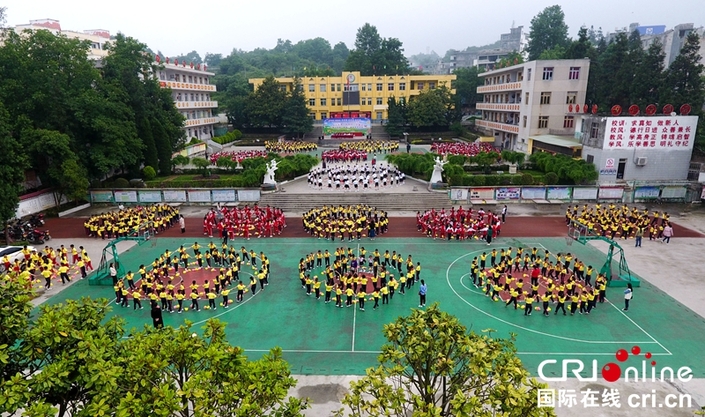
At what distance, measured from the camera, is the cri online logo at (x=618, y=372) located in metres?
9.22

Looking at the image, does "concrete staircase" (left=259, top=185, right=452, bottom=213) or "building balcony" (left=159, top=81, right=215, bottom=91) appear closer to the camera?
"concrete staircase" (left=259, top=185, right=452, bottom=213)

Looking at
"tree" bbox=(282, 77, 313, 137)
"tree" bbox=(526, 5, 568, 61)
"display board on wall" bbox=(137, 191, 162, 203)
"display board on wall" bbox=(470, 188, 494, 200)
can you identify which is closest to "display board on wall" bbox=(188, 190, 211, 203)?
"display board on wall" bbox=(137, 191, 162, 203)

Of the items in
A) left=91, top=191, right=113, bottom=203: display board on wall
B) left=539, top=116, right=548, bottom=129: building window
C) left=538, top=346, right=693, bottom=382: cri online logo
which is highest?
left=539, top=116, right=548, bottom=129: building window

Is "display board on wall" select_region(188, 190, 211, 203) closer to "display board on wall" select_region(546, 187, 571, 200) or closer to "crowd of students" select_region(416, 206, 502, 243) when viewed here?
"crowd of students" select_region(416, 206, 502, 243)

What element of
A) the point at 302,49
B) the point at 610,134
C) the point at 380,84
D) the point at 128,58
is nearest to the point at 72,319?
the point at 128,58

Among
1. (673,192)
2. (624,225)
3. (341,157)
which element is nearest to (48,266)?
(624,225)

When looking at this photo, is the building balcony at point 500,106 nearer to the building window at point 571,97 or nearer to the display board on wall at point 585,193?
the building window at point 571,97

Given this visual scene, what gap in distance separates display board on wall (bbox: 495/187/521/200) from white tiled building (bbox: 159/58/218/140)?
2798cm

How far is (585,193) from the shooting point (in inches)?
943

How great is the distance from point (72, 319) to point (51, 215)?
21.3 m

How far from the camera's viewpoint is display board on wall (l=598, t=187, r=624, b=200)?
23703mm

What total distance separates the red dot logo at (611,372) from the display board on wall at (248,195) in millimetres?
18998

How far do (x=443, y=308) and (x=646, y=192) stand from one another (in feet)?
58.9

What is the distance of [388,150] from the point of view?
41.1m
